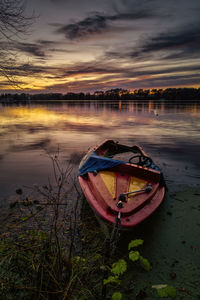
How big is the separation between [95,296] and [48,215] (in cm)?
284

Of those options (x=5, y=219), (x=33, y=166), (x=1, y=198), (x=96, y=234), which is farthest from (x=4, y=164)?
(x=96, y=234)

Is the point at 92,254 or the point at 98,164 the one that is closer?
the point at 92,254

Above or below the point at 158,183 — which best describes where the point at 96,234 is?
below

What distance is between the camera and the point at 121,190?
502 centimetres

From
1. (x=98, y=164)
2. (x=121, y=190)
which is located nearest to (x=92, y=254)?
(x=121, y=190)

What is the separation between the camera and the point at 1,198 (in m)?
6.02

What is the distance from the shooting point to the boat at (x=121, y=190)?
4.10 metres

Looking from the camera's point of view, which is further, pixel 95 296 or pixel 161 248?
pixel 161 248

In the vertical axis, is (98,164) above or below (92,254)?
above

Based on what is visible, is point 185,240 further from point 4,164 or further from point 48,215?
point 4,164

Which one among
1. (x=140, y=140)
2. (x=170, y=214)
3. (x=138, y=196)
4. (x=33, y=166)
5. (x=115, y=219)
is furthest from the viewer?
(x=140, y=140)

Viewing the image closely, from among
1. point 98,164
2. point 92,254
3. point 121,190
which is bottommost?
point 92,254

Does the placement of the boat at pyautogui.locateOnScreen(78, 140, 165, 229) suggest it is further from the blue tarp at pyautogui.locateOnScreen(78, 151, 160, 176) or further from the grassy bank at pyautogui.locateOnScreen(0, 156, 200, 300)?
the grassy bank at pyautogui.locateOnScreen(0, 156, 200, 300)

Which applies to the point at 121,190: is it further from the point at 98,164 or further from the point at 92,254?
the point at 92,254
